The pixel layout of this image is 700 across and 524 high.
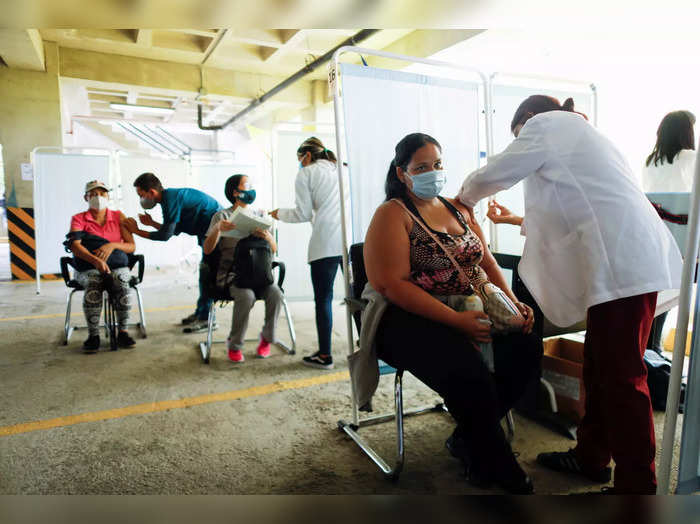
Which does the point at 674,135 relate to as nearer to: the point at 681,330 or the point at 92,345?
the point at 681,330

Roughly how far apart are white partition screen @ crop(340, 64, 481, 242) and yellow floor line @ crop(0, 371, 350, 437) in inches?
Answer: 40.8

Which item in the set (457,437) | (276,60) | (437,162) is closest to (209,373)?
(457,437)

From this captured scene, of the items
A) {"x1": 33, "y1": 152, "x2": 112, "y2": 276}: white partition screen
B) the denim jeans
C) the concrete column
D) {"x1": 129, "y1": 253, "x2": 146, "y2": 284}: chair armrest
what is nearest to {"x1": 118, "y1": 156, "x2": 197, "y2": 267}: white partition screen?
{"x1": 33, "y1": 152, "x2": 112, "y2": 276}: white partition screen

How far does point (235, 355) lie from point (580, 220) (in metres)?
2.31

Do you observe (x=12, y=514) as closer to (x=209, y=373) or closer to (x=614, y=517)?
(x=614, y=517)

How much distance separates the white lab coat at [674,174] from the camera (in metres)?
2.54

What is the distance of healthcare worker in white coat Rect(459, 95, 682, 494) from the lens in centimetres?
151

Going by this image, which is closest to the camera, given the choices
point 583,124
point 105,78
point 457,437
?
point 583,124

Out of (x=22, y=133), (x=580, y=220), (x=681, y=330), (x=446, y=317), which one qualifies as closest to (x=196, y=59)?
(x=22, y=133)

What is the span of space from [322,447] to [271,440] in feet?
0.75

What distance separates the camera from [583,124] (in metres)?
1.61

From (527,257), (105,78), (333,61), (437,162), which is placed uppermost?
(105,78)

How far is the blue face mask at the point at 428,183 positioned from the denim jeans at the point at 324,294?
127 centimetres

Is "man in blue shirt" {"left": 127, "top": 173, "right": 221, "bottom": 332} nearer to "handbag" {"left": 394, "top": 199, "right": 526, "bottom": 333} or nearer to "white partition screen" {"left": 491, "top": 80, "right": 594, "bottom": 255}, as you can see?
"white partition screen" {"left": 491, "top": 80, "right": 594, "bottom": 255}
